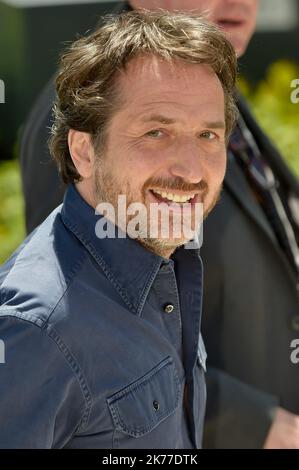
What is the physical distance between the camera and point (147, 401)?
1.58 meters

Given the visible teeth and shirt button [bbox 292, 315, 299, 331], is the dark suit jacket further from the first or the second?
the visible teeth

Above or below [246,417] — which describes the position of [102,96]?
above

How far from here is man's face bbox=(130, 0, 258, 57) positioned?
220 centimetres

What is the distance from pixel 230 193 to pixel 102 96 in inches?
27.8

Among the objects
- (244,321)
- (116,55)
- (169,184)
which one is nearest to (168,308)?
(169,184)

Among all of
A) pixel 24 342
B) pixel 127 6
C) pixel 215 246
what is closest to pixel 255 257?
pixel 215 246

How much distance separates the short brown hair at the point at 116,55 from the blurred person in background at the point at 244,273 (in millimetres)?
405

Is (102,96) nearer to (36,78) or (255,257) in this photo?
(255,257)

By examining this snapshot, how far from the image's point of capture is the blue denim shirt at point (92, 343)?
1444 millimetres

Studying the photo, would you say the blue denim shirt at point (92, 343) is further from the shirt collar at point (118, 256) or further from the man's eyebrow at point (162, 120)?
the man's eyebrow at point (162, 120)

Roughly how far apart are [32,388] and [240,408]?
2.95 feet

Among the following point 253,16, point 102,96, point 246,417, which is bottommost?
point 246,417

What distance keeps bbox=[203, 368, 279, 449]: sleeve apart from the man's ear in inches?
29.0

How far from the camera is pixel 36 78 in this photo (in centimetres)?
491
